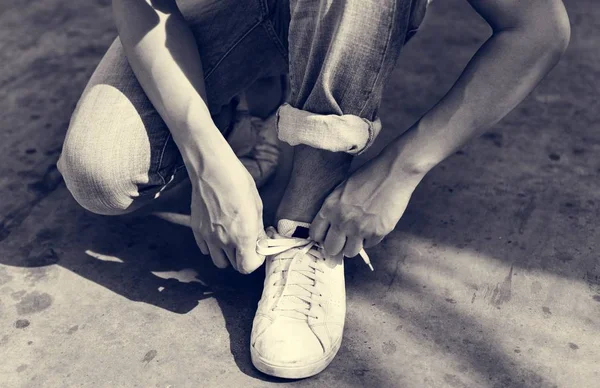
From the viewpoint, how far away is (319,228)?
4.46ft

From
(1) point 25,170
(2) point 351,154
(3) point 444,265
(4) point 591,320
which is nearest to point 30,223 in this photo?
(1) point 25,170

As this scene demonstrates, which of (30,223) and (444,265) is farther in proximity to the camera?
(30,223)

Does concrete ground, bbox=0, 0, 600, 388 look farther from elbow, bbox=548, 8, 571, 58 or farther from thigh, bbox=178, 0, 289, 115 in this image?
elbow, bbox=548, 8, 571, 58

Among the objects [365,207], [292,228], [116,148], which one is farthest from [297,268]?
[116,148]

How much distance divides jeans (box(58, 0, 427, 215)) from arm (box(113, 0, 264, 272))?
8cm

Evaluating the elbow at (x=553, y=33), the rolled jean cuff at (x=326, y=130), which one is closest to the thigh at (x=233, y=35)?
the rolled jean cuff at (x=326, y=130)

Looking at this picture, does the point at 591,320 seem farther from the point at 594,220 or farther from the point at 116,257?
the point at 116,257

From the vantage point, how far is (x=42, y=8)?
239 cm

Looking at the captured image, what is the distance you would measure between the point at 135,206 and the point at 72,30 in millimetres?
1020

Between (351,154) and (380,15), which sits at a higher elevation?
(380,15)

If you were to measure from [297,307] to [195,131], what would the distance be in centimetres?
35

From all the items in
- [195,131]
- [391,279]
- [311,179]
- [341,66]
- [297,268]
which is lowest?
[391,279]

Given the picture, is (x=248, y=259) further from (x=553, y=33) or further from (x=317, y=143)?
(x=553, y=33)

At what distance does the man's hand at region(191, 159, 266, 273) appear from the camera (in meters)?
1.29
